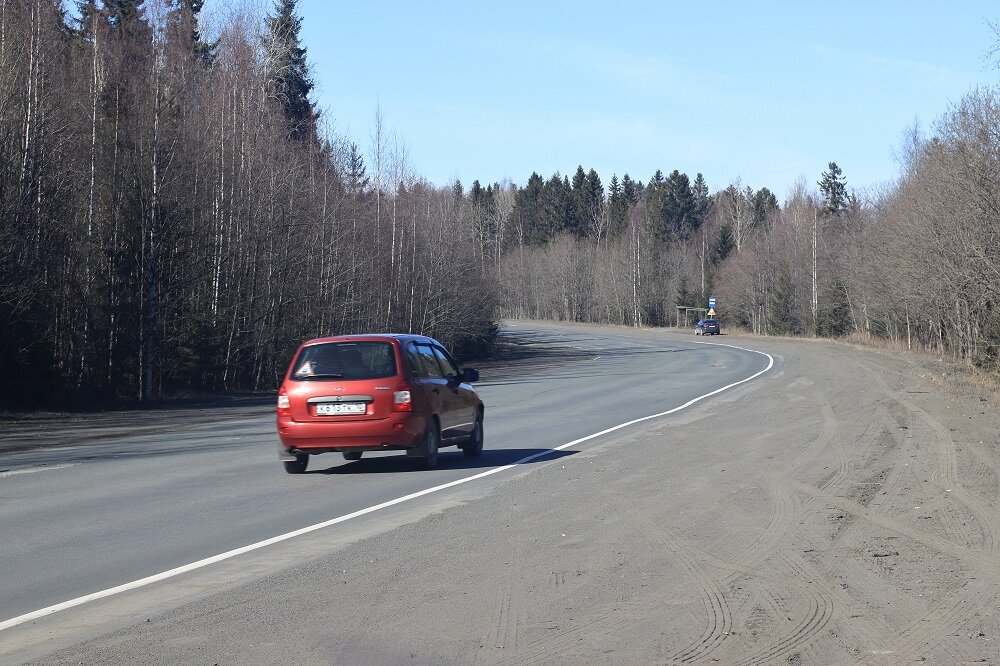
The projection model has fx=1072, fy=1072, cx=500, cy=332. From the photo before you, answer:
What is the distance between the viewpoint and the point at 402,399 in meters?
13.5

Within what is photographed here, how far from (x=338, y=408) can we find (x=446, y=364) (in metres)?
2.48

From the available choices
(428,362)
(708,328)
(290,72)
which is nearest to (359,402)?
(428,362)

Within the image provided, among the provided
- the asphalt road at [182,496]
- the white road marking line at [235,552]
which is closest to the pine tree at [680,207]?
the asphalt road at [182,496]

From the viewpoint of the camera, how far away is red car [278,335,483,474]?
44.0 feet

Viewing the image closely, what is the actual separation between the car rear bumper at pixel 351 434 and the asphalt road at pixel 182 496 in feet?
1.40

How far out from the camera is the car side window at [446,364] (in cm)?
1528

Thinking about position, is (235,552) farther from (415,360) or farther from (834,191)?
(834,191)

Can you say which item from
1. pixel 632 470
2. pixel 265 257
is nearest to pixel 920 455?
pixel 632 470

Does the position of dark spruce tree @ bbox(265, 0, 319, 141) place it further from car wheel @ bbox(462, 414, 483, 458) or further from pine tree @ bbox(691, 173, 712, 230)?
pine tree @ bbox(691, 173, 712, 230)

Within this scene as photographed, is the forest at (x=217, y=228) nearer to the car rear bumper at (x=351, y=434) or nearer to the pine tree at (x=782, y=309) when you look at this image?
the car rear bumper at (x=351, y=434)

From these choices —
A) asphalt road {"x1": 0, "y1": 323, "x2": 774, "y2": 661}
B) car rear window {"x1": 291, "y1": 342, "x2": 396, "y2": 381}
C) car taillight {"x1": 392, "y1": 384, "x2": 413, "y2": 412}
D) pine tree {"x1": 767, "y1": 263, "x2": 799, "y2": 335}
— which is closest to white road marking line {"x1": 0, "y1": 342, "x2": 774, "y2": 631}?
asphalt road {"x1": 0, "y1": 323, "x2": 774, "y2": 661}

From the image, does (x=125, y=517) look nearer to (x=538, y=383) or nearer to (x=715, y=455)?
(x=715, y=455)

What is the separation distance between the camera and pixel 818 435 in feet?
60.3

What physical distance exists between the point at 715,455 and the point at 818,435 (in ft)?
11.9
